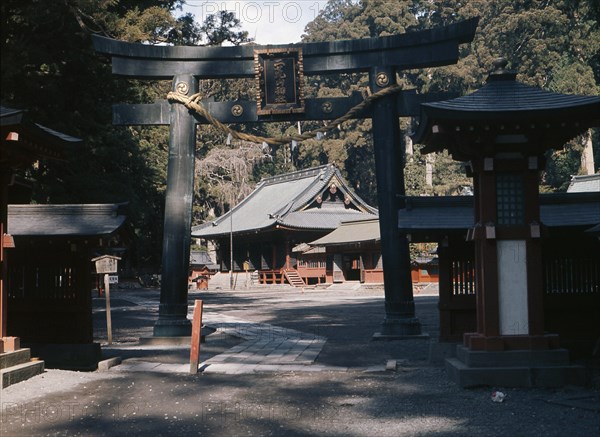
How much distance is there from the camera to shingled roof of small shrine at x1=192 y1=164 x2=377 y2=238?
1890 inches

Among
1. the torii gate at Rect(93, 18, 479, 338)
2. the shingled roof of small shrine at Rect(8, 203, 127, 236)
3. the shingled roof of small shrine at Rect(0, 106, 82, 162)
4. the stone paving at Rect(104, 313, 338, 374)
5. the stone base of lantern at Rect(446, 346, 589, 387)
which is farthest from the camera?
the torii gate at Rect(93, 18, 479, 338)

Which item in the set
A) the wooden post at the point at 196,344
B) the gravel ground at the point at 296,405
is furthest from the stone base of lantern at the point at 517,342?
the wooden post at the point at 196,344

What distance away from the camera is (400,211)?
13.6 metres

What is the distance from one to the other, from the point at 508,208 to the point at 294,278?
36.6 m

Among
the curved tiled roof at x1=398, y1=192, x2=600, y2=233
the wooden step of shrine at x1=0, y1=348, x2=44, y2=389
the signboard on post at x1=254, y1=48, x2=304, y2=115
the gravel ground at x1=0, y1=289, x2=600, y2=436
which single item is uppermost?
the signboard on post at x1=254, y1=48, x2=304, y2=115

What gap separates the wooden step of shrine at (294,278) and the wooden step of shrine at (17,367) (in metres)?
35.6

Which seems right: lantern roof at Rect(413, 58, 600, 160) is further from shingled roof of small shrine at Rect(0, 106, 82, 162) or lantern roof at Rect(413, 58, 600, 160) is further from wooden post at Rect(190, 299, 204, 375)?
shingled roof of small shrine at Rect(0, 106, 82, 162)

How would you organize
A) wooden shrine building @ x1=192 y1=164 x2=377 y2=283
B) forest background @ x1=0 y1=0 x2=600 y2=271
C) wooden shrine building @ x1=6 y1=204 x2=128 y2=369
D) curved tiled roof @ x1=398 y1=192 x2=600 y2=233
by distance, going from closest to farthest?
1. curved tiled roof @ x1=398 y1=192 x2=600 y2=233
2. wooden shrine building @ x1=6 y1=204 x2=128 y2=369
3. forest background @ x1=0 y1=0 x2=600 y2=271
4. wooden shrine building @ x1=192 y1=164 x2=377 y2=283

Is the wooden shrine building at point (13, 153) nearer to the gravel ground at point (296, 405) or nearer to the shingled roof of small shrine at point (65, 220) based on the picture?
the gravel ground at point (296, 405)

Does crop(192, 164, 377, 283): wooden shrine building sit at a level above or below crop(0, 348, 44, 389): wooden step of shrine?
above

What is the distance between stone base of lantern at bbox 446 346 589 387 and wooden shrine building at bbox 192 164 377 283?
118ft

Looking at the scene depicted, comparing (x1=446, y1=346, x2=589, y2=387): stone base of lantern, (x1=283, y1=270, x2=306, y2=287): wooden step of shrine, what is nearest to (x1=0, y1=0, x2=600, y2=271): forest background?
(x1=446, y1=346, x2=589, y2=387): stone base of lantern

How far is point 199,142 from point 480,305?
51.1 meters

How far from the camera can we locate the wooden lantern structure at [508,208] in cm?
988
